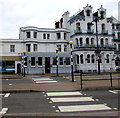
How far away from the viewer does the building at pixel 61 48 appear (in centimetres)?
3562

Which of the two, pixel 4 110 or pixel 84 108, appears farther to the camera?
pixel 84 108

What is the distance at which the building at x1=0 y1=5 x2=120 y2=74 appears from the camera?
117 ft

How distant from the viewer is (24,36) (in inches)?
1485

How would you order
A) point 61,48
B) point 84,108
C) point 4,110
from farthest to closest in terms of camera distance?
1. point 61,48
2. point 84,108
3. point 4,110

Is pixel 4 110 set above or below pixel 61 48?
below

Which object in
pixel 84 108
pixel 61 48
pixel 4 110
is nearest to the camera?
pixel 4 110

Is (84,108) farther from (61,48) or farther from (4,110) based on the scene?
(61,48)

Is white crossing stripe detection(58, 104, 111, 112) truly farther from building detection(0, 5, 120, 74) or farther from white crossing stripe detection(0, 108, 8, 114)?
building detection(0, 5, 120, 74)

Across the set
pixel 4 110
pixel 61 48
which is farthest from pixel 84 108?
pixel 61 48

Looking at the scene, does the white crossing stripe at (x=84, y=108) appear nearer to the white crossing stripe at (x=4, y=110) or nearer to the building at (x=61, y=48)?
the white crossing stripe at (x=4, y=110)

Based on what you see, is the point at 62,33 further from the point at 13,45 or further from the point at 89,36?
the point at 13,45

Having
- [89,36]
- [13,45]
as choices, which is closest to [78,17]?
[89,36]

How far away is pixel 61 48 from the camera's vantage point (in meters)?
39.0

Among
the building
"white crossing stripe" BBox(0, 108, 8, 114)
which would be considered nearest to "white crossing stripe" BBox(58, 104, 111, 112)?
"white crossing stripe" BBox(0, 108, 8, 114)
